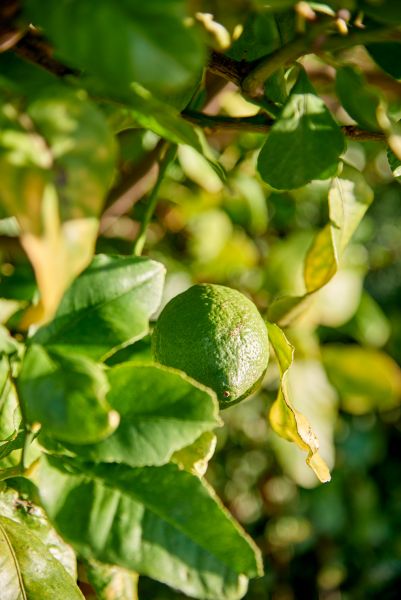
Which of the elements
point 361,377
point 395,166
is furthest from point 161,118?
point 361,377

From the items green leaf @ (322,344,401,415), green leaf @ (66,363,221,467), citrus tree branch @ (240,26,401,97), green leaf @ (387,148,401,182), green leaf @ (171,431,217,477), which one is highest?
citrus tree branch @ (240,26,401,97)

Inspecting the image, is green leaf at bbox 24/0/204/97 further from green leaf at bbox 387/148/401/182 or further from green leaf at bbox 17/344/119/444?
green leaf at bbox 387/148/401/182

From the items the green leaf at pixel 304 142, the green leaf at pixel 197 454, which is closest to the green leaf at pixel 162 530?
the green leaf at pixel 197 454

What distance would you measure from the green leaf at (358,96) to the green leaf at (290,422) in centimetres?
16

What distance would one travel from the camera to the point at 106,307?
468 mm

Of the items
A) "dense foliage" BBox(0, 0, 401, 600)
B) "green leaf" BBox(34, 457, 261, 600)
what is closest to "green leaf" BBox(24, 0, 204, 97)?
A: "dense foliage" BBox(0, 0, 401, 600)

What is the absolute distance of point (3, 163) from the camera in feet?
1.11

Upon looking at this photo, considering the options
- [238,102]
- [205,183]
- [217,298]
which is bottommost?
[205,183]

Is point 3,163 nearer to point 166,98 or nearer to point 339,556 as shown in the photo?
point 166,98

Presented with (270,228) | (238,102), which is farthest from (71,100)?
(270,228)

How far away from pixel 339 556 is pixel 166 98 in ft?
5.69

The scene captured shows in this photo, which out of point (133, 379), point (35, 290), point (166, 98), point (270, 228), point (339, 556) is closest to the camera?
point (133, 379)

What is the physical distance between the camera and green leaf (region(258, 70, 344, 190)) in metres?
0.52

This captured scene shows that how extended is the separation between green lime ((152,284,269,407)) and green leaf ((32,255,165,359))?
8cm
